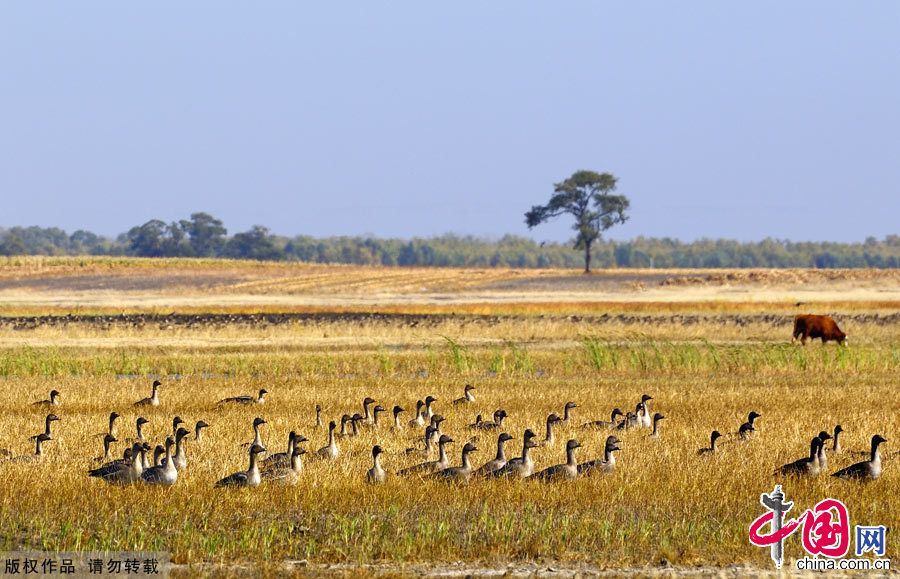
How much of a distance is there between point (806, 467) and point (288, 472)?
6.26 metres

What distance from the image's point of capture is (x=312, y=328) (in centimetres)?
4703

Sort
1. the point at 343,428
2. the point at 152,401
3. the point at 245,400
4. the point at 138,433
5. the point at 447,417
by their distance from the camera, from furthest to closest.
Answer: the point at 245,400, the point at 152,401, the point at 447,417, the point at 343,428, the point at 138,433

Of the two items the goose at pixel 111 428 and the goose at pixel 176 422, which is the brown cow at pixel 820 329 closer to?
the goose at pixel 176 422

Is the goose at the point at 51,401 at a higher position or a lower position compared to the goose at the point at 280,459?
lower

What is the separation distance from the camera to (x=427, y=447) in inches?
758

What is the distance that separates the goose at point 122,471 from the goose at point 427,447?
4164mm

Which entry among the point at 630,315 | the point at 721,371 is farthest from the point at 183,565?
the point at 630,315

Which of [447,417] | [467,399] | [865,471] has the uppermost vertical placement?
[865,471]

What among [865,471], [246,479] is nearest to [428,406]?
[246,479]

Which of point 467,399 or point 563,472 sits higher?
point 563,472

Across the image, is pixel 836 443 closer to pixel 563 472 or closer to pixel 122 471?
pixel 563 472

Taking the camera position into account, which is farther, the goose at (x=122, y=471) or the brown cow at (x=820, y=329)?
the brown cow at (x=820, y=329)

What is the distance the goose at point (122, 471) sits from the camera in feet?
53.4

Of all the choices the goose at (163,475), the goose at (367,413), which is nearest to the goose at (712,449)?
the goose at (367,413)
